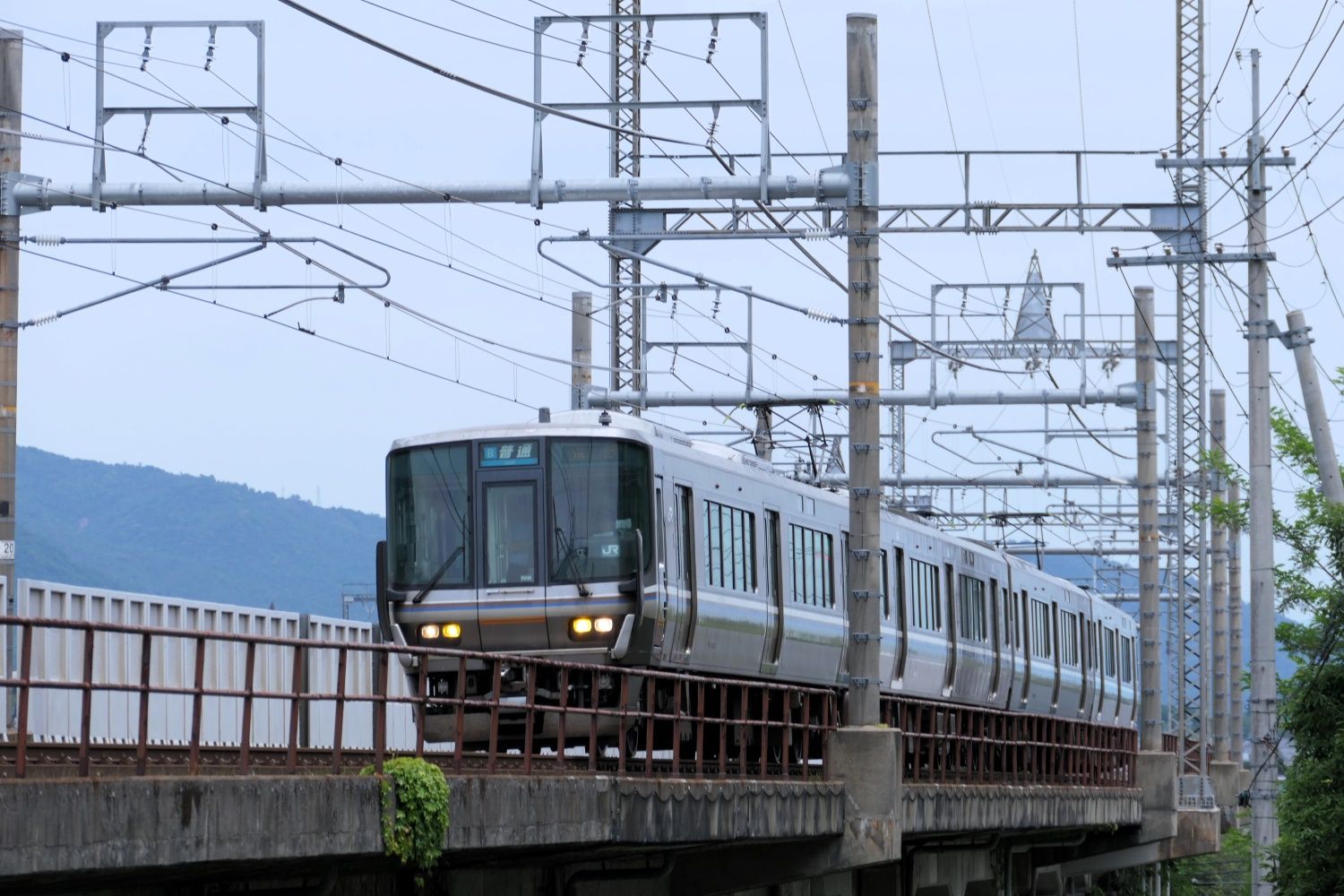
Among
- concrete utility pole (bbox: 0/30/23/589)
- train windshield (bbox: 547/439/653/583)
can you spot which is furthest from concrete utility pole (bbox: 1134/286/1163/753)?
concrete utility pole (bbox: 0/30/23/589)

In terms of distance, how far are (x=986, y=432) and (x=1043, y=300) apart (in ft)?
25.1

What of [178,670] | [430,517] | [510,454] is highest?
[510,454]

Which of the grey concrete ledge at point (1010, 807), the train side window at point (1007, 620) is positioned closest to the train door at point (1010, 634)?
the train side window at point (1007, 620)

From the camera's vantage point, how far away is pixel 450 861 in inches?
550

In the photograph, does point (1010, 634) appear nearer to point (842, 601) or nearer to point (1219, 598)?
point (842, 601)

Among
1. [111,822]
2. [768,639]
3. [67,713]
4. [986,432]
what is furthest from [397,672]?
[986,432]

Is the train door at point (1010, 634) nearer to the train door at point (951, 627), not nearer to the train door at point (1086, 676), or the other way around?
the train door at point (951, 627)

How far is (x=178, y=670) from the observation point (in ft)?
71.9

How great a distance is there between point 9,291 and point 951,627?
47.5ft

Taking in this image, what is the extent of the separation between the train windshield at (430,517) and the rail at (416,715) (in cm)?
78

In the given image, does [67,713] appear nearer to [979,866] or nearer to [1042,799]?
[1042,799]

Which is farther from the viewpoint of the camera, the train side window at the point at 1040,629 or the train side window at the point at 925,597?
the train side window at the point at 1040,629

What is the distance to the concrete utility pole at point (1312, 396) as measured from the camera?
2759 centimetres

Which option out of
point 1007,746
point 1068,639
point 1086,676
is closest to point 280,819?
point 1007,746
